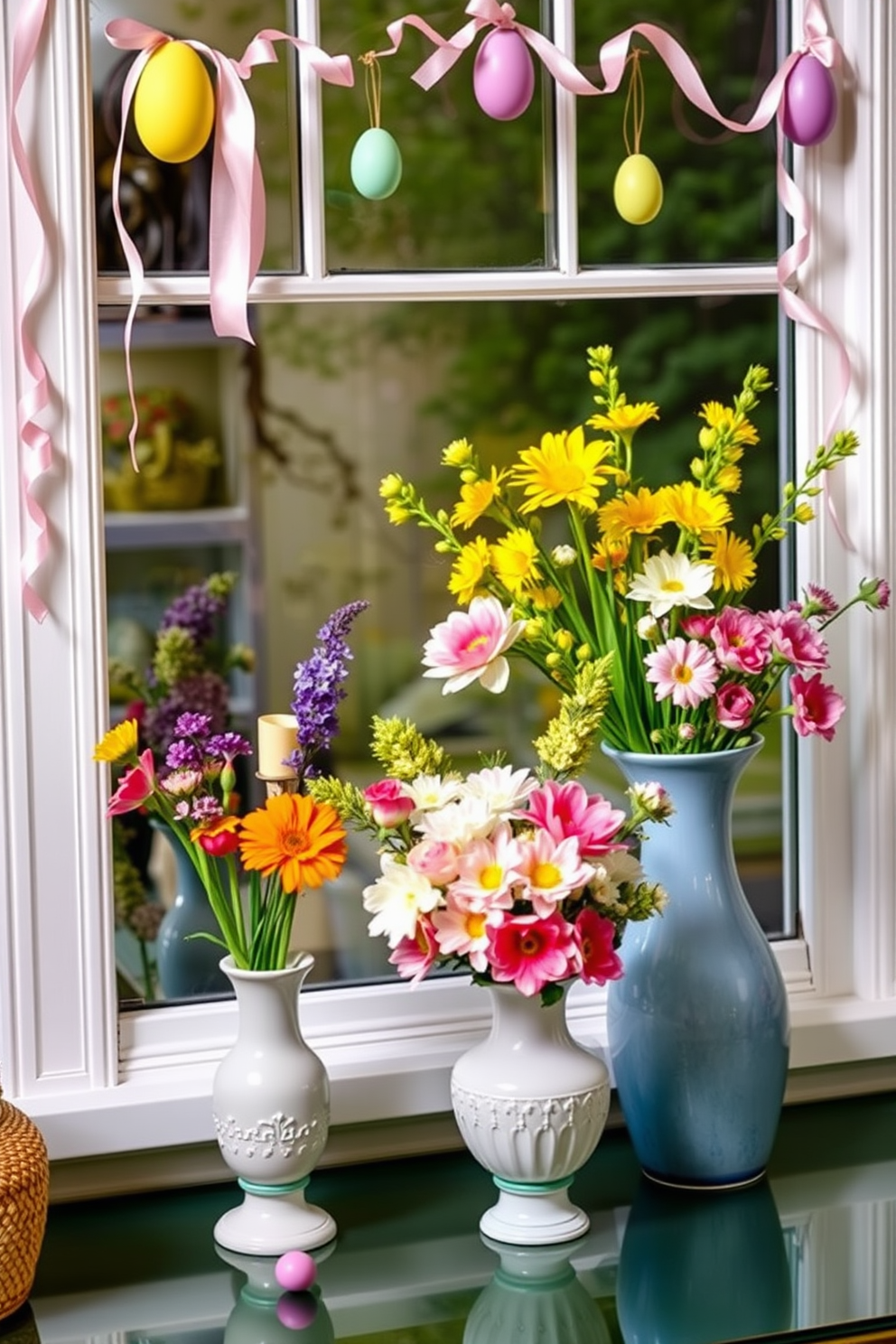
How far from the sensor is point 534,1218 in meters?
1.43

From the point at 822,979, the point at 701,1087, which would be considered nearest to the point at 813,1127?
the point at 822,979

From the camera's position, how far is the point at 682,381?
12.7ft

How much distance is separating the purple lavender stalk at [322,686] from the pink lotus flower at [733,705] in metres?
0.32

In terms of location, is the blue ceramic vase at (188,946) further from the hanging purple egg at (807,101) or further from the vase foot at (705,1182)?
the hanging purple egg at (807,101)

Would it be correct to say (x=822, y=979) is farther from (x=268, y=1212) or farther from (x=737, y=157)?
(x=737, y=157)

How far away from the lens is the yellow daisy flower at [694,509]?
1.45 meters

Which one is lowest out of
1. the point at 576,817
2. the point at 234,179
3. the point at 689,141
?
the point at 576,817

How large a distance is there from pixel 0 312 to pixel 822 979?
3.42 ft

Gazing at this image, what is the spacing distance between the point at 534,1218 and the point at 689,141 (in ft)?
6.58

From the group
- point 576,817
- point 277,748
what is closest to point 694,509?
point 576,817

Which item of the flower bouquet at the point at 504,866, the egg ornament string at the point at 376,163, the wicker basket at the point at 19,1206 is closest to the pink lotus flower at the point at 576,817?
the flower bouquet at the point at 504,866

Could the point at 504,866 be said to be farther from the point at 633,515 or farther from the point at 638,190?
the point at 638,190

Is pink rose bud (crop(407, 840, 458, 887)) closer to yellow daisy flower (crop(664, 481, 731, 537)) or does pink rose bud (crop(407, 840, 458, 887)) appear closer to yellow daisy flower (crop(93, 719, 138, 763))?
yellow daisy flower (crop(93, 719, 138, 763))

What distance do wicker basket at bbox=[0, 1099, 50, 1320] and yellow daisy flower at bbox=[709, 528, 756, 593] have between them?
0.74 meters
